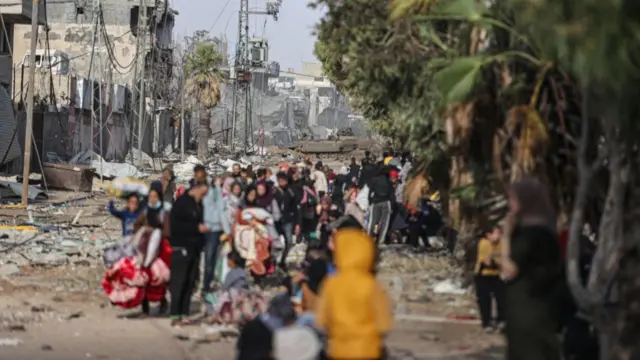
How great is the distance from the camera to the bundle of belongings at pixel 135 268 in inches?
542

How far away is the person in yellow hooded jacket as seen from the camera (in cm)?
695

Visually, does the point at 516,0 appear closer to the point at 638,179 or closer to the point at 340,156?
the point at 638,179

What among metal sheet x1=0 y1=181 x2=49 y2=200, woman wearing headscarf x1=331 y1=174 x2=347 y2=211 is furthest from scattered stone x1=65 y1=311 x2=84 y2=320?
metal sheet x1=0 y1=181 x2=49 y2=200

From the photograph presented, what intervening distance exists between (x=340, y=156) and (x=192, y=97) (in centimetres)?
1098

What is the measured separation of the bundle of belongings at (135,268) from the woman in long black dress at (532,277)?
21.7ft

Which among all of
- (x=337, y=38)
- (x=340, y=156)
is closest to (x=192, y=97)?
(x=340, y=156)

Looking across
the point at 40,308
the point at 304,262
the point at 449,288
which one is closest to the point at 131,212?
the point at 40,308

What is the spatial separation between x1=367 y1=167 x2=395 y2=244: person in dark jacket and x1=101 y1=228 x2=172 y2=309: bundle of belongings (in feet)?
33.0

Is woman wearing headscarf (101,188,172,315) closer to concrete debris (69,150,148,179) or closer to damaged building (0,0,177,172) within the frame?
damaged building (0,0,177,172)

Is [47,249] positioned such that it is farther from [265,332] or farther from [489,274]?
[265,332]

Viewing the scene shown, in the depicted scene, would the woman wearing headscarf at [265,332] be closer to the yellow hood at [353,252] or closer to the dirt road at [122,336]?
the yellow hood at [353,252]

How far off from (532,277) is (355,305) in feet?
4.89

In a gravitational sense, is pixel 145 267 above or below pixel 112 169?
below

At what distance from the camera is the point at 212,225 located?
15.3 metres
